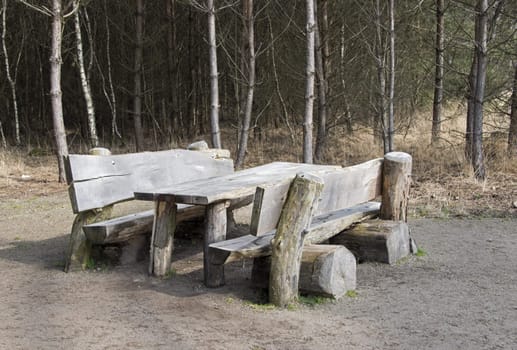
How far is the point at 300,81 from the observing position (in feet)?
50.1

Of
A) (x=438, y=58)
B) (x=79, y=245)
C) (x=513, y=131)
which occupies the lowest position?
(x=79, y=245)

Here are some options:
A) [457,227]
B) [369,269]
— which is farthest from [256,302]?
[457,227]

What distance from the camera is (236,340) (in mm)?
3596

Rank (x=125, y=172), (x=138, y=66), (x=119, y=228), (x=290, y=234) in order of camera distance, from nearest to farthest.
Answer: (x=290, y=234) → (x=119, y=228) → (x=125, y=172) → (x=138, y=66)

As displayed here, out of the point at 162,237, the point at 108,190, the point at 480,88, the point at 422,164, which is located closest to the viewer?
the point at 162,237

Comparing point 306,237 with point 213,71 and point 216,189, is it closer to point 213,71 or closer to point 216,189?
point 216,189

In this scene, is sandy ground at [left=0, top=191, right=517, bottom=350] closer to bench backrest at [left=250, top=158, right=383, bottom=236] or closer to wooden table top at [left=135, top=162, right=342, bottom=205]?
bench backrest at [left=250, top=158, right=383, bottom=236]

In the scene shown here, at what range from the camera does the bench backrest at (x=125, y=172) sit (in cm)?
518

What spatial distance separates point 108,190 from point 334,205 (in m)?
2.07

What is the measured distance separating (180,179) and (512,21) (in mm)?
8314

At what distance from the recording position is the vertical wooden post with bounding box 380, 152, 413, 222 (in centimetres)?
571

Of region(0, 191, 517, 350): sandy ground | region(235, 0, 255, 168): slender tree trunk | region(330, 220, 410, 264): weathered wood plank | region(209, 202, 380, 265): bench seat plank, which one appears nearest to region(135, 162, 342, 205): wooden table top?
region(209, 202, 380, 265): bench seat plank

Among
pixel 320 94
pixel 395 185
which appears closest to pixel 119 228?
pixel 395 185

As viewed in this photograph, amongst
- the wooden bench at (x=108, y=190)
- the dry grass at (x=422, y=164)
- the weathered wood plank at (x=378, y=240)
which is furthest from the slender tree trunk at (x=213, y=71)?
the weathered wood plank at (x=378, y=240)
